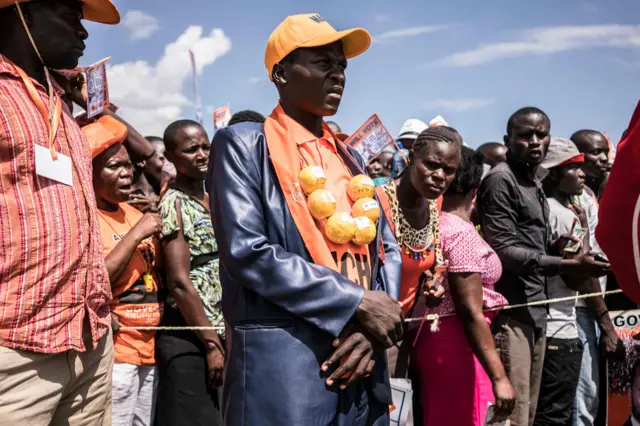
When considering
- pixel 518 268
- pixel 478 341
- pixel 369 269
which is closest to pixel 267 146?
pixel 369 269

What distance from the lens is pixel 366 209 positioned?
8.11 ft

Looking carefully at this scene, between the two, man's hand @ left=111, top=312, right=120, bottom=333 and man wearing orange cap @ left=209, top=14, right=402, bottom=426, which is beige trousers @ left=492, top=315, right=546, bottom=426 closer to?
man wearing orange cap @ left=209, top=14, right=402, bottom=426

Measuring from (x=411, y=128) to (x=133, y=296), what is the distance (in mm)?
4298

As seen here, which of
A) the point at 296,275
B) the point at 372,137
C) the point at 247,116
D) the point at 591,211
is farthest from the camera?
the point at 372,137

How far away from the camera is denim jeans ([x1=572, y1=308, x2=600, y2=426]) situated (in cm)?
528

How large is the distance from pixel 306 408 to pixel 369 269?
0.61 metres

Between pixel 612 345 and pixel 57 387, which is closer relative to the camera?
pixel 57 387

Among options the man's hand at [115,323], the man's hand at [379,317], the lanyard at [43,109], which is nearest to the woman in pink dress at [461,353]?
the man's hand at [379,317]

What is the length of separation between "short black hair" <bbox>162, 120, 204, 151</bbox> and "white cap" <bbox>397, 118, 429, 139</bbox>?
3.21 m

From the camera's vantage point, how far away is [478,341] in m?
3.61

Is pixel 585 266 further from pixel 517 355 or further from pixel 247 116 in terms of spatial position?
pixel 247 116

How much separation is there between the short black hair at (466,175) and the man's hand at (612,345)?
2.12 m

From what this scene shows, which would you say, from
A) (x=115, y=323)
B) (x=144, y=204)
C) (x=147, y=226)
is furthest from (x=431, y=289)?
(x=144, y=204)

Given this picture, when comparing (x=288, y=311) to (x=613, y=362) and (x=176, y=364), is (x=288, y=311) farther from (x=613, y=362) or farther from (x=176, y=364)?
(x=613, y=362)
